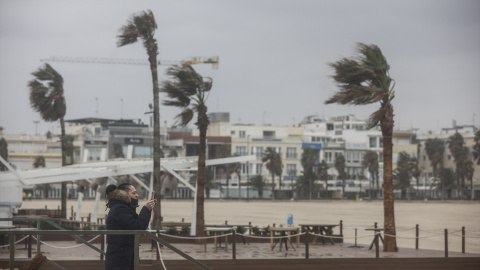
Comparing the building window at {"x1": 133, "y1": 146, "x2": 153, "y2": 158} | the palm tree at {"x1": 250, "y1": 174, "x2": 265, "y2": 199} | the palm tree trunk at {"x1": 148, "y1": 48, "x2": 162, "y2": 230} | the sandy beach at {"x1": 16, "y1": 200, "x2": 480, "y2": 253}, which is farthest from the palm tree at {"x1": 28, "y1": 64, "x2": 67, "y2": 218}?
the building window at {"x1": 133, "y1": 146, "x2": 153, "y2": 158}

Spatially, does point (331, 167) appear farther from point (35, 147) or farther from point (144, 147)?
point (35, 147)

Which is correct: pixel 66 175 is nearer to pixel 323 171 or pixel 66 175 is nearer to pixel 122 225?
pixel 122 225

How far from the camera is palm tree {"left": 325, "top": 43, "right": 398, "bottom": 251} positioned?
22922 millimetres

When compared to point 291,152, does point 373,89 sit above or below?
below

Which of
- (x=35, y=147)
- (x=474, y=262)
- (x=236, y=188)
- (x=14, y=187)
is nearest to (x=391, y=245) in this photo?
(x=474, y=262)

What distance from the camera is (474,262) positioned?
1970 cm

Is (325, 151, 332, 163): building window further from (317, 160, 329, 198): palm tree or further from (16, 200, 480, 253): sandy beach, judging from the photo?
(16, 200, 480, 253): sandy beach

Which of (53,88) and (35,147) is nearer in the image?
(53,88)

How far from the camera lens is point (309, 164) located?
131375 millimetres

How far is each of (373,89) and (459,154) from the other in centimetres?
11638

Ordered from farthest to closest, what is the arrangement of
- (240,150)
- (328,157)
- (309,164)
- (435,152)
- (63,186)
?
(435,152) < (328,157) < (240,150) < (309,164) < (63,186)

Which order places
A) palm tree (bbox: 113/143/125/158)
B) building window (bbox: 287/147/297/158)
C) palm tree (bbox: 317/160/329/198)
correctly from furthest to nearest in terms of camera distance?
building window (bbox: 287/147/297/158) < palm tree (bbox: 317/160/329/198) < palm tree (bbox: 113/143/125/158)

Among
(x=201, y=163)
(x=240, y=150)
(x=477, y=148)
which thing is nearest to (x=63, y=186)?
(x=201, y=163)

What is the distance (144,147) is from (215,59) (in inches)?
977
